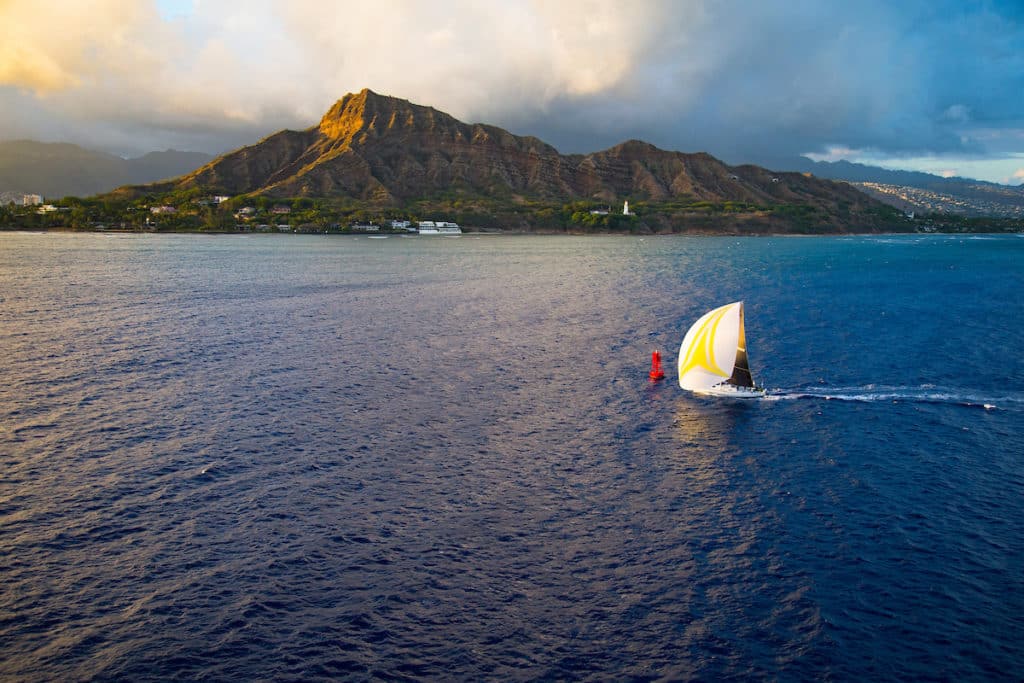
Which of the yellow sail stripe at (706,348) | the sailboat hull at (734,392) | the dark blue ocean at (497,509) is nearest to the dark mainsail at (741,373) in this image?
the sailboat hull at (734,392)

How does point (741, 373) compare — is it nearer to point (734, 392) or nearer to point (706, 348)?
point (734, 392)

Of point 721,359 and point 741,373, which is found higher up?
point 721,359

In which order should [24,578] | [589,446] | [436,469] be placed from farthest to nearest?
[589,446] < [436,469] < [24,578]

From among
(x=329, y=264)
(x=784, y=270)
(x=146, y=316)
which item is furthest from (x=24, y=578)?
(x=784, y=270)

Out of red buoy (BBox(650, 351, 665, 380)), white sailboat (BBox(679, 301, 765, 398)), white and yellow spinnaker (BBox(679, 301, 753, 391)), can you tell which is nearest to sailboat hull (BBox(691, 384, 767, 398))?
white sailboat (BBox(679, 301, 765, 398))

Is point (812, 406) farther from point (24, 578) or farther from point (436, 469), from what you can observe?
point (24, 578)

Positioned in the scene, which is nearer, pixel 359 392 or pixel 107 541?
pixel 107 541

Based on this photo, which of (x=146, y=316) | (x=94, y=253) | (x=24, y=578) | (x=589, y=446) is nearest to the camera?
(x=24, y=578)

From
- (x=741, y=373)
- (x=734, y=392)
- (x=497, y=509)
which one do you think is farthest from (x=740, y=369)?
(x=497, y=509)
